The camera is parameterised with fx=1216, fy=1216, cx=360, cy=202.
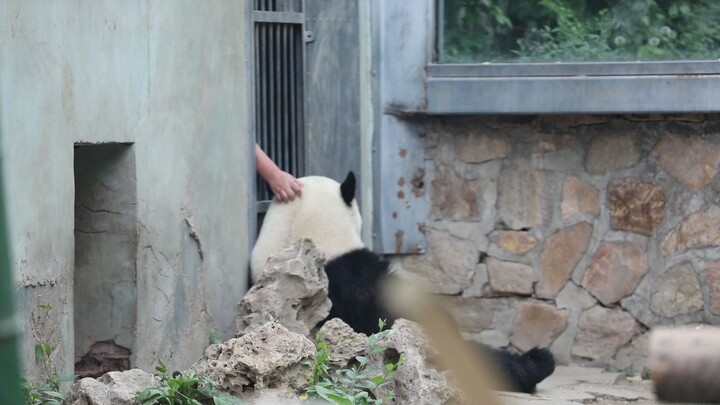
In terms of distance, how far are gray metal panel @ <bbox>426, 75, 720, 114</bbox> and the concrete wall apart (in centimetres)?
139

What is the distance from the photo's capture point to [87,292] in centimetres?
468

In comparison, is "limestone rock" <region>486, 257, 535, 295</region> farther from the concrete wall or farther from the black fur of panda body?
the concrete wall

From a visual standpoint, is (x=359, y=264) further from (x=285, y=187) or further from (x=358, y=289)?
(x=285, y=187)

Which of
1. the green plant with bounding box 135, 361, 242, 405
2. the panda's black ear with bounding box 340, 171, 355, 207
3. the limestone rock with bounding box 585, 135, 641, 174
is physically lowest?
the green plant with bounding box 135, 361, 242, 405

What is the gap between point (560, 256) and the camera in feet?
21.7

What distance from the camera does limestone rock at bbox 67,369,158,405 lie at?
372 cm

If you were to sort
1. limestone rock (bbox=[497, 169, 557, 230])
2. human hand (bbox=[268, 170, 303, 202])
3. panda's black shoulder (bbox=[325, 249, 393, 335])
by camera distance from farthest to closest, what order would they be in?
limestone rock (bbox=[497, 169, 557, 230]) → human hand (bbox=[268, 170, 303, 202]) → panda's black shoulder (bbox=[325, 249, 393, 335])

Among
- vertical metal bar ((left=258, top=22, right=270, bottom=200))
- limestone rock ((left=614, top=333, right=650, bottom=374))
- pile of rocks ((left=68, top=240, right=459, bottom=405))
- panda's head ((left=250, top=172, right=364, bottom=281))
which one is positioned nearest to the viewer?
pile of rocks ((left=68, top=240, right=459, bottom=405))

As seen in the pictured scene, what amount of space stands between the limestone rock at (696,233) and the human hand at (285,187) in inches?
78.4

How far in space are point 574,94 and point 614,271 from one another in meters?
0.98

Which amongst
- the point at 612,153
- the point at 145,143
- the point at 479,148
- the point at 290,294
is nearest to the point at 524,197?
the point at 479,148

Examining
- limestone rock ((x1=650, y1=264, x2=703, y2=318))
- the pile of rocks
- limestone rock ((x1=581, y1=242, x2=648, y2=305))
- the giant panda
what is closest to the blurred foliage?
limestone rock ((x1=581, y1=242, x2=648, y2=305))

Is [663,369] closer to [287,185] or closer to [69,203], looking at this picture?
[69,203]

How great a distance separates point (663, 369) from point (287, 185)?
14.6 feet
